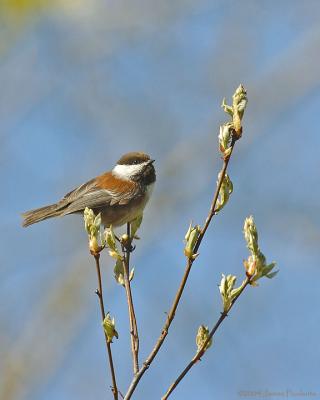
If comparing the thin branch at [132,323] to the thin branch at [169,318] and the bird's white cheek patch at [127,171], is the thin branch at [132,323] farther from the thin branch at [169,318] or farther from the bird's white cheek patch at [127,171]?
the bird's white cheek patch at [127,171]

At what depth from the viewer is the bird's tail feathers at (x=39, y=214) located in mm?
4305

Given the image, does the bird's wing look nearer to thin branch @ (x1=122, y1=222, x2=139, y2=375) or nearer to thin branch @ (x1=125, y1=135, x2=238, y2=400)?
thin branch @ (x1=122, y1=222, x2=139, y2=375)

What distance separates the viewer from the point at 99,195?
458 cm

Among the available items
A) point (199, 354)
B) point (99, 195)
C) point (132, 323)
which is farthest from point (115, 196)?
point (199, 354)

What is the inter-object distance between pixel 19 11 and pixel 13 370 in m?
3.09

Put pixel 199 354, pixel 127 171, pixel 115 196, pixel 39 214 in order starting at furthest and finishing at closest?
pixel 127 171 < pixel 115 196 < pixel 39 214 < pixel 199 354

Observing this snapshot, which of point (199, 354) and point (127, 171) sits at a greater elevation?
point (127, 171)

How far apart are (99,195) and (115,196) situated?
0.12 meters

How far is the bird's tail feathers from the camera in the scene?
169 inches

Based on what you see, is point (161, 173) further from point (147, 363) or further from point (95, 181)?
point (147, 363)

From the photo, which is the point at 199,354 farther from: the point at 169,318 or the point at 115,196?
the point at 115,196

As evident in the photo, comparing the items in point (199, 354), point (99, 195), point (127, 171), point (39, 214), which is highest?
point (127, 171)

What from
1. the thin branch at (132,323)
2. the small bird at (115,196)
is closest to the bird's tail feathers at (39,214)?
the small bird at (115,196)

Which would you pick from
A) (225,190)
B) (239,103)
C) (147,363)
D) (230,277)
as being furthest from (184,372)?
(239,103)
